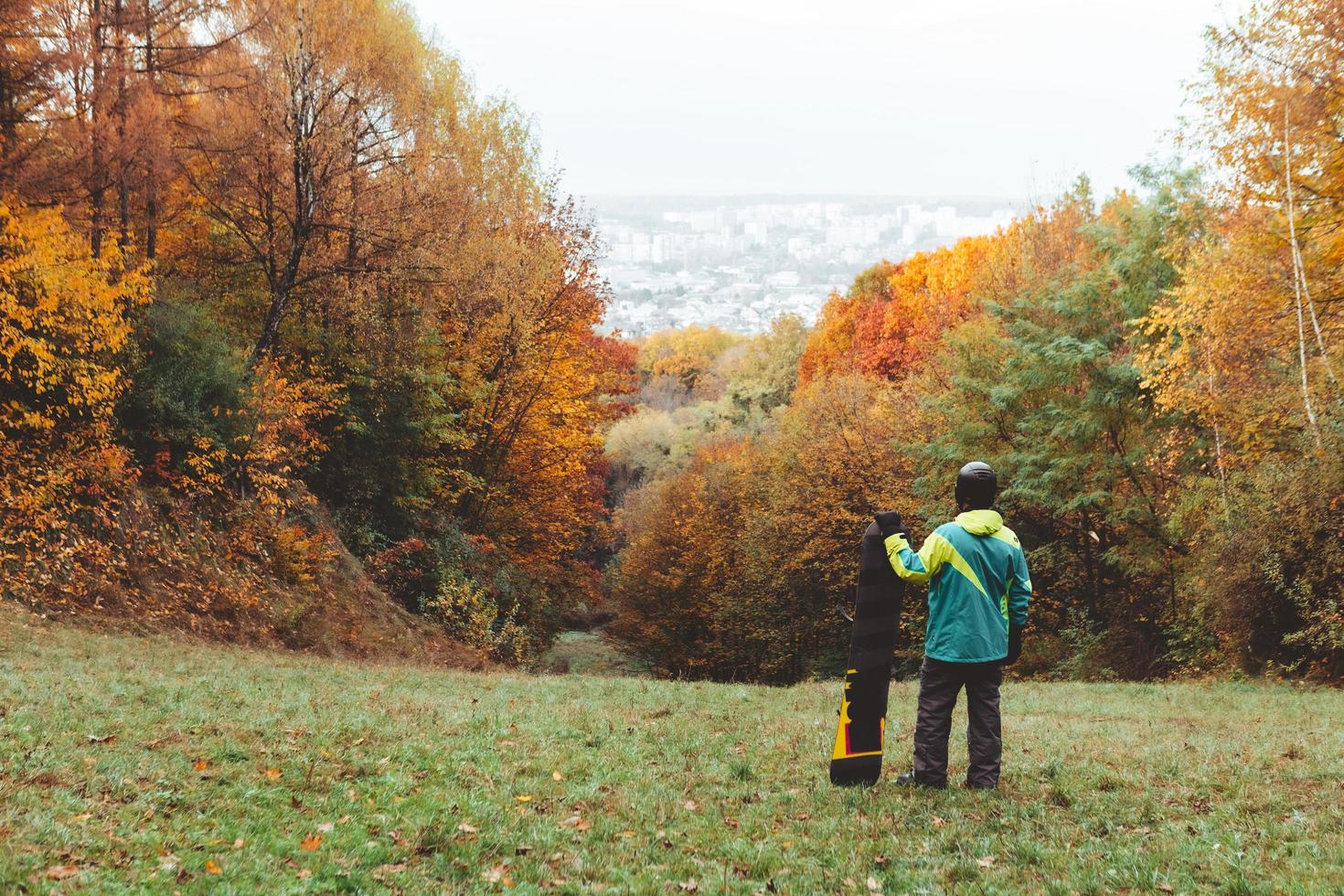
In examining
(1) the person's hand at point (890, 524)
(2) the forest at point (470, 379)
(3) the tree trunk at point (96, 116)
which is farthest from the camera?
(3) the tree trunk at point (96, 116)

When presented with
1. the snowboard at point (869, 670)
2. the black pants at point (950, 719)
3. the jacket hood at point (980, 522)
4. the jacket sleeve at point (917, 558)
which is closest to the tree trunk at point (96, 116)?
the snowboard at point (869, 670)

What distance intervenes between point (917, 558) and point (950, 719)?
1.40 meters

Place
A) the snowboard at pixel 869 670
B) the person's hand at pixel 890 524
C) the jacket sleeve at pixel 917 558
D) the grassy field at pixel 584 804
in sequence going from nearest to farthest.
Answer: the grassy field at pixel 584 804 → the jacket sleeve at pixel 917 558 → the person's hand at pixel 890 524 → the snowboard at pixel 869 670

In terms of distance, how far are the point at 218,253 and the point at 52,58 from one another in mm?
7838

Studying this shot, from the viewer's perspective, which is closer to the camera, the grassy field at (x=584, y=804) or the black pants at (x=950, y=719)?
the grassy field at (x=584, y=804)

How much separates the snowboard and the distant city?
74.9 m

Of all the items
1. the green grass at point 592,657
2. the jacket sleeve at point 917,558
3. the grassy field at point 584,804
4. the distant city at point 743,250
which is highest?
the distant city at point 743,250

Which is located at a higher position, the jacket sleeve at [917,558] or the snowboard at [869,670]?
the jacket sleeve at [917,558]

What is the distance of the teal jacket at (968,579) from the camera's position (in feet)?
21.9

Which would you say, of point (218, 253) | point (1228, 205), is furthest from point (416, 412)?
point (1228, 205)

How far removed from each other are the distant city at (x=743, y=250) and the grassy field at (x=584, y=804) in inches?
2877

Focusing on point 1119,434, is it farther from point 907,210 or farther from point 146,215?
point 907,210

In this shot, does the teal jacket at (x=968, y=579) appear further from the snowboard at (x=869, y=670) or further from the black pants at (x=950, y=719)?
the snowboard at (x=869, y=670)

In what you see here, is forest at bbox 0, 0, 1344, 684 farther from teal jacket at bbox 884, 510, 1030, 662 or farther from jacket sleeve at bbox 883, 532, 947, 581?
jacket sleeve at bbox 883, 532, 947, 581
